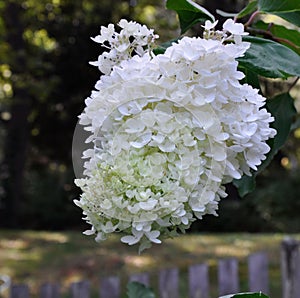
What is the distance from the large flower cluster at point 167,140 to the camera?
0.50 metres

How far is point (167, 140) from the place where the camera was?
0.50 meters

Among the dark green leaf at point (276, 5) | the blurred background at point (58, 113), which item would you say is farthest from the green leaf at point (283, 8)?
the blurred background at point (58, 113)

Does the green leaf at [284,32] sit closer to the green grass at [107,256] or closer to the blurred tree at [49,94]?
the green grass at [107,256]

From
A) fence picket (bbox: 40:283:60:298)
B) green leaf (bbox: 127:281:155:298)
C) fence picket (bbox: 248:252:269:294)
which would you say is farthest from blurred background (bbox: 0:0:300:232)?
green leaf (bbox: 127:281:155:298)

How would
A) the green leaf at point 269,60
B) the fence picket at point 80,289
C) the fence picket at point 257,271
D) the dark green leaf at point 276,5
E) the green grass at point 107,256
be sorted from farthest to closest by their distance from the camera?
the green grass at point 107,256, the fence picket at point 257,271, the fence picket at point 80,289, the dark green leaf at point 276,5, the green leaf at point 269,60

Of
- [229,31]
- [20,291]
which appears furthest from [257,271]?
[229,31]

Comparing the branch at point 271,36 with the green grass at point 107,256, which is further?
the green grass at point 107,256

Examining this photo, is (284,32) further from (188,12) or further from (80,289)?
(80,289)

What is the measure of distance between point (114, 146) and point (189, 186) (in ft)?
0.25

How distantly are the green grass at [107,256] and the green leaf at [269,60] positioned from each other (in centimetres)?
395

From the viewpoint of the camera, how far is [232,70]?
1.70 feet

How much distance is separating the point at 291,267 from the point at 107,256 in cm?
390

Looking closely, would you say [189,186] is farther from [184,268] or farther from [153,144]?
[184,268]

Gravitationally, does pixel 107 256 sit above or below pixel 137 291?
below
